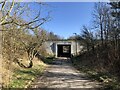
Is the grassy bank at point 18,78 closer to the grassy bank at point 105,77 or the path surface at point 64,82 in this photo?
the path surface at point 64,82

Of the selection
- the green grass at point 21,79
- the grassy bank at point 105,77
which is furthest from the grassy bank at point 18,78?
the grassy bank at point 105,77

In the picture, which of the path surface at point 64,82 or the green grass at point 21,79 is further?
the path surface at point 64,82

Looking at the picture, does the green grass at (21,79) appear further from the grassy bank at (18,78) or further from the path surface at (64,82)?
the path surface at (64,82)

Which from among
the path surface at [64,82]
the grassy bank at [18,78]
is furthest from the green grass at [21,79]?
the path surface at [64,82]

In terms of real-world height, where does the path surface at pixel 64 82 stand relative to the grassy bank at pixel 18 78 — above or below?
below

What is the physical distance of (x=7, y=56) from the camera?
14.1 m

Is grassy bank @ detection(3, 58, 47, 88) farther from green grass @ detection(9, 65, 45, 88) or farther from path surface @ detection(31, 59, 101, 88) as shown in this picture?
path surface @ detection(31, 59, 101, 88)

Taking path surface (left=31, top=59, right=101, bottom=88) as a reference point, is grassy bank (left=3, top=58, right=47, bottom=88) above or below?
above

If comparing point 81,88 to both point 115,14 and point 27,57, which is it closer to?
point 27,57

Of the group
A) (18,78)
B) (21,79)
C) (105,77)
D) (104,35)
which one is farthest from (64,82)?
(104,35)

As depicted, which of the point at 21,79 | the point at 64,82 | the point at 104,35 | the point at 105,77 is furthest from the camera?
the point at 104,35

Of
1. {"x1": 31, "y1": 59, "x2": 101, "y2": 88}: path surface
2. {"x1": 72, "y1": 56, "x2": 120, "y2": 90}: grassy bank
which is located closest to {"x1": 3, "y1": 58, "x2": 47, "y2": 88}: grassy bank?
{"x1": 31, "y1": 59, "x2": 101, "y2": 88}: path surface

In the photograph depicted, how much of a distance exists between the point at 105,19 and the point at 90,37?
21.0 feet

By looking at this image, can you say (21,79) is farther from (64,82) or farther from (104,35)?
(104,35)
